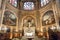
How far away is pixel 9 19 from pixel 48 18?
A: 7.07 meters

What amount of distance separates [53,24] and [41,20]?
3.34 meters

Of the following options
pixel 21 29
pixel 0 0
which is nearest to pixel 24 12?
pixel 21 29

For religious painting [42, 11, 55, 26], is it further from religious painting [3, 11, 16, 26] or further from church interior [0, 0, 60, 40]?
religious painting [3, 11, 16, 26]

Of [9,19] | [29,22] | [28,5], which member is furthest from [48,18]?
[9,19]

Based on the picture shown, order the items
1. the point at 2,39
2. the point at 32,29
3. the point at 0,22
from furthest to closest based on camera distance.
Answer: the point at 32,29 → the point at 0,22 → the point at 2,39

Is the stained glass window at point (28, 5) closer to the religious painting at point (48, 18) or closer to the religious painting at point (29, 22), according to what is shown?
the religious painting at point (29, 22)

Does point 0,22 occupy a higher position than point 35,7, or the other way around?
point 35,7

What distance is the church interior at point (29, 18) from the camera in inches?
984

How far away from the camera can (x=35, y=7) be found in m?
29.7

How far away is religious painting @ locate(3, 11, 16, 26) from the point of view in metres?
26.2

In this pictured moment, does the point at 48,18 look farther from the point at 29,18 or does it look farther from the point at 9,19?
the point at 9,19

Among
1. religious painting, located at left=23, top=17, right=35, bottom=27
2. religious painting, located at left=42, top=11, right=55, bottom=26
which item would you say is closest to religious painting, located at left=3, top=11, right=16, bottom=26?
religious painting, located at left=23, top=17, right=35, bottom=27

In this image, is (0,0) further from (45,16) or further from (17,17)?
(45,16)

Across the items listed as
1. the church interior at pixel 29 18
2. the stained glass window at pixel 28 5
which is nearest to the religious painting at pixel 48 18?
the church interior at pixel 29 18
